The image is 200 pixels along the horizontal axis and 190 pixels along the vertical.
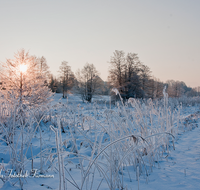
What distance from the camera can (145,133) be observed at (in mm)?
2197

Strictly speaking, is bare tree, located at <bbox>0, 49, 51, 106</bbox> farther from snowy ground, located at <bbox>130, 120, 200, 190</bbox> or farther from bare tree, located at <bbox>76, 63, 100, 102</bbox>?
bare tree, located at <bbox>76, 63, 100, 102</bbox>

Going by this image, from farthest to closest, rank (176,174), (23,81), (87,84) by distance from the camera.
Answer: (87,84) → (23,81) → (176,174)

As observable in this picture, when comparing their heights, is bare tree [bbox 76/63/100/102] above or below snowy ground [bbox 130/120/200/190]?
above

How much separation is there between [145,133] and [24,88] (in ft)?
20.2

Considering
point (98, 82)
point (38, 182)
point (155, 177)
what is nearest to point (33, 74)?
point (38, 182)

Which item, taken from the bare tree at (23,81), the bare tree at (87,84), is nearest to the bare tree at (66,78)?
the bare tree at (87,84)

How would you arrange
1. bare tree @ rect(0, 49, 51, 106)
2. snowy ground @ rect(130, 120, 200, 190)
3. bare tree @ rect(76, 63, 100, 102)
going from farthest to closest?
1. bare tree @ rect(76, 63, 100, 102)
2. bare tree @ rect(0, 49, 51, 106)
3. snowy ground @ rect(130, 120, 200, 190)

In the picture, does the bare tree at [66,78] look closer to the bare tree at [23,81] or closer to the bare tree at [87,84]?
the bare tree at [87,84]

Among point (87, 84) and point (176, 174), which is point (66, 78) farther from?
point (176, 174)

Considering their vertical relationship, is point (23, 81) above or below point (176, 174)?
above

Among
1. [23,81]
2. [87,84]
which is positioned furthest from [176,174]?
[87,84]

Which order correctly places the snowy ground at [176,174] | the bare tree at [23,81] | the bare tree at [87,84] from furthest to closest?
the bare tree at [87,84], the bare tree at [23,81], the snowy ground at [176,174]

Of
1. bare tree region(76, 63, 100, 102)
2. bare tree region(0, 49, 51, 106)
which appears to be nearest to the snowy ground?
bare tree region(0, 49, 51, 106)

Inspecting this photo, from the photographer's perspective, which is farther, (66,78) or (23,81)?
(66,78)
